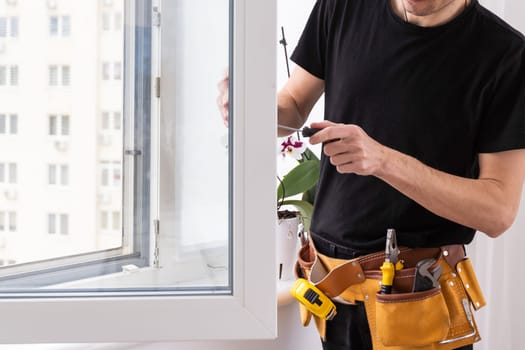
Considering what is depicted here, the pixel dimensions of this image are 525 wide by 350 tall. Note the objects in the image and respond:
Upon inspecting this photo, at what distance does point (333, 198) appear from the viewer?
43.4 inches

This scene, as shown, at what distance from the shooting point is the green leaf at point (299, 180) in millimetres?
1444

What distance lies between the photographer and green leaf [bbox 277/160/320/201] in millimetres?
1444

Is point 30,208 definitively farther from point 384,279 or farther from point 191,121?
point 384,279

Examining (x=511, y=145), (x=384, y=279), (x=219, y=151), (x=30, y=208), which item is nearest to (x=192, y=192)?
(x=219, y=151)

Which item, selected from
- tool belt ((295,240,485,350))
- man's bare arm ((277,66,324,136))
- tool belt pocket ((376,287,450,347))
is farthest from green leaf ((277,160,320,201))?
tool belt pocket ((376,287,450,347))

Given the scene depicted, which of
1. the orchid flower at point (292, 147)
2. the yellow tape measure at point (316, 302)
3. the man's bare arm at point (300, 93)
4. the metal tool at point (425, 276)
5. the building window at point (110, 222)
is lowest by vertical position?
the yellow tape measure at point (316, 302)

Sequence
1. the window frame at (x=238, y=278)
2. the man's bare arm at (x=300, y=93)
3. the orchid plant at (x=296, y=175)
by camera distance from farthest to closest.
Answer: the orchid plant at (x=296, y=175), the man's bare arm at (x=300, y=93), the window frame at (x=238, y=278)

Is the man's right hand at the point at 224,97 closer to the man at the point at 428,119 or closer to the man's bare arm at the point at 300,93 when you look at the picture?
the man at the point at 428,119

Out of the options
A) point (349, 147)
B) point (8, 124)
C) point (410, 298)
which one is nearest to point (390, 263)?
point (410, 298)

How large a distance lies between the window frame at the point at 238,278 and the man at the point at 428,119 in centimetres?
37

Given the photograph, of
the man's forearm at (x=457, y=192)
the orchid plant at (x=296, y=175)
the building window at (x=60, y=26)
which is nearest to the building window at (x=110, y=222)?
the building window at (x=60, y=26)

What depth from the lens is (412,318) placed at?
3.20ft

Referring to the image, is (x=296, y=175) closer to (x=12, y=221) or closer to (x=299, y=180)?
(x=299, y=180)

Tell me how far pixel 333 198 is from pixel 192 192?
1.49ft
